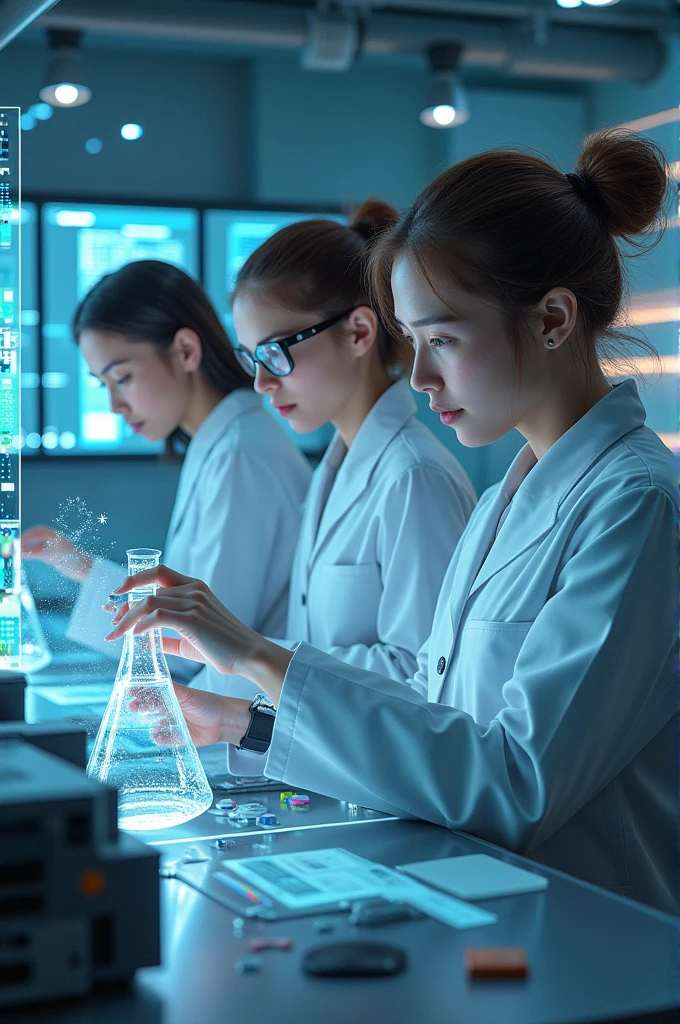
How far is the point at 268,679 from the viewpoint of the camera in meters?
1.31

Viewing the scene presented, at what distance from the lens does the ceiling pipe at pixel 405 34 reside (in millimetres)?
4582

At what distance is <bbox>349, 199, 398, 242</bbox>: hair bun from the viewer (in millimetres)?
2168

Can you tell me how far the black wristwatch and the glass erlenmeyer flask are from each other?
0.12m

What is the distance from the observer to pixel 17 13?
1.40 metres

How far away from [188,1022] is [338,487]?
1.42m

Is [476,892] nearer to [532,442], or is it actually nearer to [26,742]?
[26,742]

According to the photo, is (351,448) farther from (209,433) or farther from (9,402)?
(9,402)

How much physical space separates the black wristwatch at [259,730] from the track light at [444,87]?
13.2 feet

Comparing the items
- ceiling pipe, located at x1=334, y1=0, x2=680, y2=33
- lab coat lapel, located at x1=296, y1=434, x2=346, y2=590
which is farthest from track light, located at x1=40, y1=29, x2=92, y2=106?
lab coat lapel, located at x1=296, y1=434, x2=346, y2=590

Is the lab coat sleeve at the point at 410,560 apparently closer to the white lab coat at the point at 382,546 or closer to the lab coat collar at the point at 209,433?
the white lab coat at the point at 382,546

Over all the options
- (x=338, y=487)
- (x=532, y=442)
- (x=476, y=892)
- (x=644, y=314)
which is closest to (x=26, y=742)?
(x=476, y=892)

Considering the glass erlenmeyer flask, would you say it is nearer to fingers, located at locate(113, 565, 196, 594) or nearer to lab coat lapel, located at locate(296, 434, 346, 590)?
fingers, located at locate(113, 565, 196, 594)

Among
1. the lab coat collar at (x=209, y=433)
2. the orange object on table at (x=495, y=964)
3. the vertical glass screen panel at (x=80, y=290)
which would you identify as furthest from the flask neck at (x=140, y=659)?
the vertical glass screen panel at (x=80, y=290)

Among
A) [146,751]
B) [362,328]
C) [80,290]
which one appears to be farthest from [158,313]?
[80,290]
